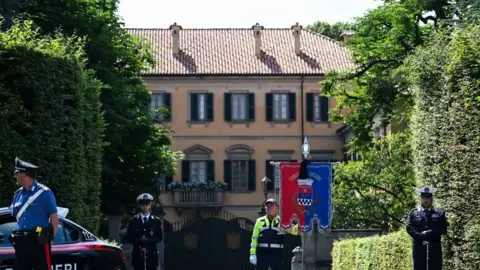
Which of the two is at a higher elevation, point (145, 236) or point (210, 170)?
point (210, 170)

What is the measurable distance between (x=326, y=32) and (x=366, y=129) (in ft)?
160

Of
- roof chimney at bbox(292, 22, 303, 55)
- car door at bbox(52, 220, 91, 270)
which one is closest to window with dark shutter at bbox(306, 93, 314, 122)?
roof chimney at bbox(292, 22, 303, 55)

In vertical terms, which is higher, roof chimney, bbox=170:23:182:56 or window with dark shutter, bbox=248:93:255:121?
roof chimney, bbox=170:23:182:56

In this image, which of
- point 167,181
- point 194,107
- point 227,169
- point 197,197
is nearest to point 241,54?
point 194,107

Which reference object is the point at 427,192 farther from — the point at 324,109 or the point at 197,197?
the point at 324,109

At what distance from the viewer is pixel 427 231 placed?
1944cm

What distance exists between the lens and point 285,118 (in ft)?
256

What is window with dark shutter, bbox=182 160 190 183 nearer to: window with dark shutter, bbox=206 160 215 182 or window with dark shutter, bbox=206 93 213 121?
window with dark shutter, bbox=206 160 215 182

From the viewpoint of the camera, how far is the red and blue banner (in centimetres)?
3028

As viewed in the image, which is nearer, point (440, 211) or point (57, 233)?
point (57, 233)

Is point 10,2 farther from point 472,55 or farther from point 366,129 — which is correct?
point 366,129

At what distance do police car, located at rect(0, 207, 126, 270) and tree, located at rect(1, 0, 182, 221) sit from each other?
17.7m

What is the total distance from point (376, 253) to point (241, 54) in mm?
54914

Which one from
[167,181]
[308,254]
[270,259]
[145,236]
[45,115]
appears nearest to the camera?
[270,259]
